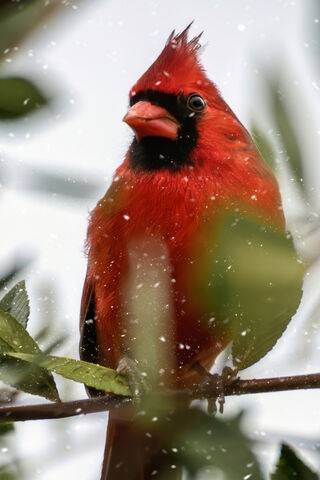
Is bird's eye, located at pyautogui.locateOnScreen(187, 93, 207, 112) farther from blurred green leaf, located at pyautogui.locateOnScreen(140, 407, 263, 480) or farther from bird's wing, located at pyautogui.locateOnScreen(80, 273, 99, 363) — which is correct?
blurred green leaf, located at pyautogui.locateOnScreen(140, 407, 263, 480)

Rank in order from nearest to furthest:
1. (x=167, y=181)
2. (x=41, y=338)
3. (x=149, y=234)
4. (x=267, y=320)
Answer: (x=267, y=320), (x=41, y=338), (x=149, y=234), (x=167, y=181)

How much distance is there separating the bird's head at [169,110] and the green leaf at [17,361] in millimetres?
1037

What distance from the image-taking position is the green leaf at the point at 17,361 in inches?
29.0

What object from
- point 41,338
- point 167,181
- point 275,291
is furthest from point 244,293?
point 167,181

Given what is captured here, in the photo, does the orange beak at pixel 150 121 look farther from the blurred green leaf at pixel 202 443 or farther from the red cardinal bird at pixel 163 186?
the blurred green leaf at pixel 202 443

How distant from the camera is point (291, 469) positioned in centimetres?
58

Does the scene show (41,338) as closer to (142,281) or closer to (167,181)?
(142,281)

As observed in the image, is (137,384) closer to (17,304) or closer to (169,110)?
(17,304)

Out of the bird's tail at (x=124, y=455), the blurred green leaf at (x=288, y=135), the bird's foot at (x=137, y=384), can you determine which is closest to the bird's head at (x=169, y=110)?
the bird's tail at (x=124, y=455)

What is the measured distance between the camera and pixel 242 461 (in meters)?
0.65

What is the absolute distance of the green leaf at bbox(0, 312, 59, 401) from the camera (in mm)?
736

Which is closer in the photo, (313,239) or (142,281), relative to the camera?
(313,239)

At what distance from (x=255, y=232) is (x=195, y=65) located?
4.54 ft

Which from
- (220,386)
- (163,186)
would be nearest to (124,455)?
(163,186)
